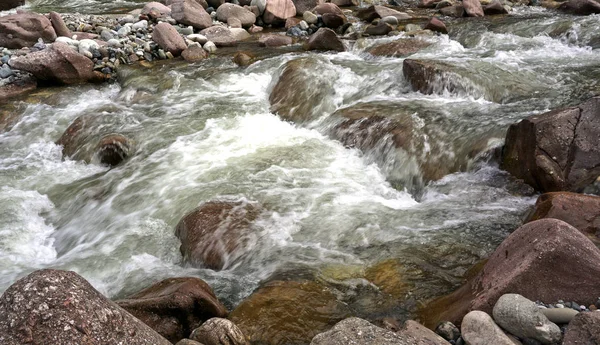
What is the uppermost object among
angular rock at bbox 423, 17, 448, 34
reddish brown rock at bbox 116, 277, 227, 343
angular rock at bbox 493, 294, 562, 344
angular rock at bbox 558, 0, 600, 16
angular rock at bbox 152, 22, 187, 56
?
angular rock at bbox 558, 0, 600, 16

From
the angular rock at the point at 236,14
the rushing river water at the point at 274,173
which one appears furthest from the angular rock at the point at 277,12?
the rushing river water at the point at 274,173

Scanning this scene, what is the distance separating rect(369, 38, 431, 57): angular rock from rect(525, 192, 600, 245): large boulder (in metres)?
6.83

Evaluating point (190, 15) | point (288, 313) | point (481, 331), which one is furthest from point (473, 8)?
point (481, 331)

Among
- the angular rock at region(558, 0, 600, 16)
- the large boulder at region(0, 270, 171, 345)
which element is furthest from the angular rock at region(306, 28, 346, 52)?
the large boulder at region(0, 270, 171, 345)

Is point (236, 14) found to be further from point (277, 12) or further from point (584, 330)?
point (584, 330)

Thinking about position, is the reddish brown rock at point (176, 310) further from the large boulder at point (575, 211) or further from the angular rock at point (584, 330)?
the large boulder at point (575, 211)

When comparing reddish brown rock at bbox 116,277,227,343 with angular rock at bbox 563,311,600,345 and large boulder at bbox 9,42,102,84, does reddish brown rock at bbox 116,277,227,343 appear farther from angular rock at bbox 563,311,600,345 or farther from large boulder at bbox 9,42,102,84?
large boulder at bbox 9,42,102,84

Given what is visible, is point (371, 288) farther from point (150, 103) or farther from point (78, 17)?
point (78, 17)

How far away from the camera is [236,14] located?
14852 millimetres

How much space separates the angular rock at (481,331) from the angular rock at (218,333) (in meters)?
1.56

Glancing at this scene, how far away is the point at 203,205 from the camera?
6.09 m

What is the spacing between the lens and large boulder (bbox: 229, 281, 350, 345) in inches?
160

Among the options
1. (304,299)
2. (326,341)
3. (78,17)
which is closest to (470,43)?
(304,299)

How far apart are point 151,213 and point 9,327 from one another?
12.7ft
